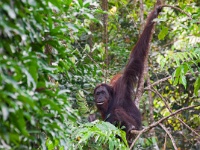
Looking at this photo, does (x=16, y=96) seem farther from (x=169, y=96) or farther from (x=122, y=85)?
(x=169, y=96)

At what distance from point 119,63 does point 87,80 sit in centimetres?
147

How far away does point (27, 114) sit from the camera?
186cm

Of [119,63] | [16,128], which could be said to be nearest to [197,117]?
[119,63]

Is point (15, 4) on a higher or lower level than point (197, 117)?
higher

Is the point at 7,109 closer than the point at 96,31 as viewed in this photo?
Yes

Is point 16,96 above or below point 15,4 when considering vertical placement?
below

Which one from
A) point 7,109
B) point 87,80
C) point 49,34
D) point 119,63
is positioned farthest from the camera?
point 119,63

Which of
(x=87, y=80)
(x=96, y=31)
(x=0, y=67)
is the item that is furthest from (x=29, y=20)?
(x=96, y=31)

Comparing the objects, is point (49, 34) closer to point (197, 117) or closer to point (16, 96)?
point (16, 96)

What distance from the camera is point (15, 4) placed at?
1.85 metres

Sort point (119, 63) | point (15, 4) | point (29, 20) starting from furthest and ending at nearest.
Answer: point (119, 63)
point (29, 20)
point (15, 4)

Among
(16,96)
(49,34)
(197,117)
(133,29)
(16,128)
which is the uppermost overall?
(133,29)

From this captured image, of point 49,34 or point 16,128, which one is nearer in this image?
point 16,128

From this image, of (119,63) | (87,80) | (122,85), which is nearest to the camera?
(87,80)
